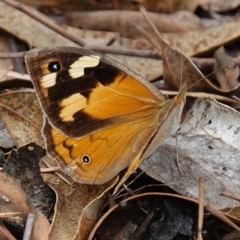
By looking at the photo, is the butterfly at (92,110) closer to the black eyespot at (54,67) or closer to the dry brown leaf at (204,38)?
the black eyespot at (54,67)

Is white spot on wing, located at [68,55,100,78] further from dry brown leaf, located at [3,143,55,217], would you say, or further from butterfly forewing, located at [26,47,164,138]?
dry brown leaf, located at [3,143,55,217]

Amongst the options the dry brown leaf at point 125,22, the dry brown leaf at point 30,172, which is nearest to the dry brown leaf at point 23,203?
the dry brown leaf at point 30,172

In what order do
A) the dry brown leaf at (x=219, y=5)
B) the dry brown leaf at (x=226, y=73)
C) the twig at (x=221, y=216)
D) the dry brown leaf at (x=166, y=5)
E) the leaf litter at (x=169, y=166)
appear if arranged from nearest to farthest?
the twig at (x=221, y=216)
the leaf litter at (x=169, y=166)
the dry brown leaf at (x=226, y=73)
the dry brown leaf at (x=166, y=5)
the dry brown leaf at (x=219, y=5)

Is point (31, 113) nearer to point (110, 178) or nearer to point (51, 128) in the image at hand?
point (51, 128)

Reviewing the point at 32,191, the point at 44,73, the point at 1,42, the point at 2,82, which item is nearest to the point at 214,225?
the point at 32,191

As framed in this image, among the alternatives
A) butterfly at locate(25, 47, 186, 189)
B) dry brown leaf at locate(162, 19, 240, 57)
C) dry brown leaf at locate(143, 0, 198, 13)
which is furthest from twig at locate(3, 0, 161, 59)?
butterfly at locate(25, 47, 186, 189)

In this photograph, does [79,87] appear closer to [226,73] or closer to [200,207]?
[200,207]

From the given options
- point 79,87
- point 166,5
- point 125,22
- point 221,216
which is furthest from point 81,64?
point 166,5

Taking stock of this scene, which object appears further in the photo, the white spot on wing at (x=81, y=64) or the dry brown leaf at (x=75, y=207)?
the white spot on wing at (x=81, y=64)
